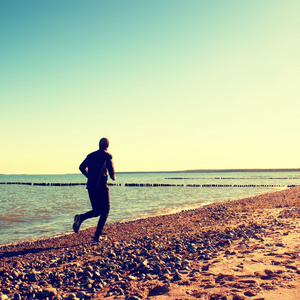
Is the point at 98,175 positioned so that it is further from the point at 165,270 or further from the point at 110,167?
the point at 165,270

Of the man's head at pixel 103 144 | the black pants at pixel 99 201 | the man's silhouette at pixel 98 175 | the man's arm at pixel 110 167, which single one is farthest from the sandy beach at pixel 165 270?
the man's head at pixel 103 144

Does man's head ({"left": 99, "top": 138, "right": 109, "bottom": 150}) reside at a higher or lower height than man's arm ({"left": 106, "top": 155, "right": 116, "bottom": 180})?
higher

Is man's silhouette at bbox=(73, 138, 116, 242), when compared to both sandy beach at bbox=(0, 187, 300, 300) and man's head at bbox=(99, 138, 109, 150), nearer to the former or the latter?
man's head at bbox=(99, 138, 109, 150)

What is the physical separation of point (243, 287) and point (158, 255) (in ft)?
7.90

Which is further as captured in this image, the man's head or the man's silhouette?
the man's head

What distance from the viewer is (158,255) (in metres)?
6.27

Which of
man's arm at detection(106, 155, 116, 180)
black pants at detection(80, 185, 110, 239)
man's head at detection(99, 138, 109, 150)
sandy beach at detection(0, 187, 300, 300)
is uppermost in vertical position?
man's head at detection(99, 138, 109, 150)

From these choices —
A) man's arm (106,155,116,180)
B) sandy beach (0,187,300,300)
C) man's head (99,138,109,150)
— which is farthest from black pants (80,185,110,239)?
man's head (99,138,109,150)

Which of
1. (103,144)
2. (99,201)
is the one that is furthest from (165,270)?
(103,144)

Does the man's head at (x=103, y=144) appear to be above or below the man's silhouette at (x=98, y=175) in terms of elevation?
above

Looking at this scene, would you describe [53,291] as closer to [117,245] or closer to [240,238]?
[117,245]

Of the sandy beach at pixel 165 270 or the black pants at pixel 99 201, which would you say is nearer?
the sandy beach at pixel 165 270

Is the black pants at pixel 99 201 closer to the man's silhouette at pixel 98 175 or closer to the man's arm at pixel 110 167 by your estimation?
the man's silhouette at pixel 98 175

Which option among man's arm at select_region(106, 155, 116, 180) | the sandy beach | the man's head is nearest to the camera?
the sandy beach
